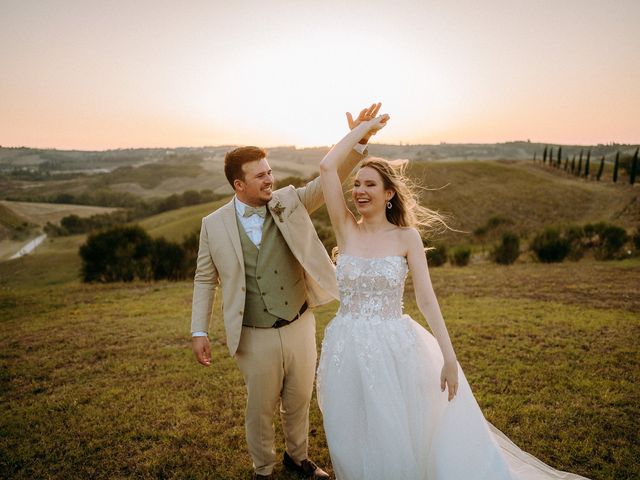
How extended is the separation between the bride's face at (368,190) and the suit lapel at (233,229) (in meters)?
1.08

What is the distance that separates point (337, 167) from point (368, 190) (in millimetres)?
323

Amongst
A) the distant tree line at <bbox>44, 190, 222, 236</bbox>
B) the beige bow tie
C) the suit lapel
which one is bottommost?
the distant tree line at <bbox>44, 190, 222, 236</bbox>

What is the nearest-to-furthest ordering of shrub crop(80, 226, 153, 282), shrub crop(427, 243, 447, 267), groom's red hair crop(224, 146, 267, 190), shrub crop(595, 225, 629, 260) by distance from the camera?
groom's red hair crop(224, 146, 267, 190)
shrub crop(595, 225, 629, 260)
shrub crop(80, 226, 153, 282)
shrub crop(427, 243, 447, 267)

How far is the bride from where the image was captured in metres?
2.99

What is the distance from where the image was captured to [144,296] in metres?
13.5

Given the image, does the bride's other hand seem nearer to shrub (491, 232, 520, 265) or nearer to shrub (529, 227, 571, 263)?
shrub (491, 232, 520, 265)

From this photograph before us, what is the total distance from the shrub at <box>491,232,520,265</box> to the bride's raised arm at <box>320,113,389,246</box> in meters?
16.4

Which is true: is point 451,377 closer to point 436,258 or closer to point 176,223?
point 436,258

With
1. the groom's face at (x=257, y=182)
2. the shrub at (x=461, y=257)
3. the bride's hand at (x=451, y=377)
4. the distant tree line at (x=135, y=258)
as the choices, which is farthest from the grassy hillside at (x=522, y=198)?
the bride's hand at (x=451, y=377)

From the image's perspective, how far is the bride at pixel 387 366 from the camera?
2992 mm

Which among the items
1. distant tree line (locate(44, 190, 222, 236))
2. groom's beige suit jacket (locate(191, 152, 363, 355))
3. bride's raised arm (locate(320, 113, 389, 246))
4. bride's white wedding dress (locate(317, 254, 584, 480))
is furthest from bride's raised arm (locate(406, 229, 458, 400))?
distant tree line (locate(44, 190, 222, 236))

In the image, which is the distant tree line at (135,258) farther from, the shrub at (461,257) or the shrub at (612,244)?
the shrub at (612,244)

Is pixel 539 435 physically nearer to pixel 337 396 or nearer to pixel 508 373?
pixel 508 373

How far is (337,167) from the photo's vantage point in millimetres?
3375
